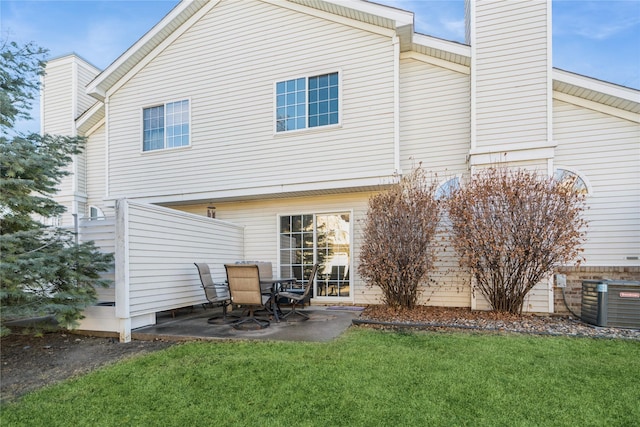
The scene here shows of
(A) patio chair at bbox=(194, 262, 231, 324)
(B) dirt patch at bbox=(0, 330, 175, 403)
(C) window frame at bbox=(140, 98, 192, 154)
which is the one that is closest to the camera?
(B) dirt patch at bbox=(0, 330, 175, 403)

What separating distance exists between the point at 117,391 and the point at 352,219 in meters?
5.90

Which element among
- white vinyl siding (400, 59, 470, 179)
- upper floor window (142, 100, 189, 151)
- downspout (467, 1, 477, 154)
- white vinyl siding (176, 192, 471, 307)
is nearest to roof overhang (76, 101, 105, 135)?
upper floor window (142, 100, 189, 151)

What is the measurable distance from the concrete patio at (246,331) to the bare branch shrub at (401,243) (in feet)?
3.29

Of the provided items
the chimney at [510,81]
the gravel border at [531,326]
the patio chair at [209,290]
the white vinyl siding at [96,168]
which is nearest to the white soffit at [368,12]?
the chimney at [510,81]

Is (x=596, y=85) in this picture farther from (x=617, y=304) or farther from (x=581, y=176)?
(x=617, y=304)

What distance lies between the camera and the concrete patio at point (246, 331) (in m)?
5.09

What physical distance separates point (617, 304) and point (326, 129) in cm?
639

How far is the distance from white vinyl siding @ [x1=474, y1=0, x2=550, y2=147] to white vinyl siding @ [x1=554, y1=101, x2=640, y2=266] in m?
1.23

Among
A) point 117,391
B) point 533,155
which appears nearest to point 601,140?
point 533,155

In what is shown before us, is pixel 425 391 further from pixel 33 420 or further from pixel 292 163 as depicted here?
pixel 292 163

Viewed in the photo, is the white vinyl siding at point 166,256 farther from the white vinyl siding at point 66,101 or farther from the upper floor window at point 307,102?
the white vinyl siding at point 66,101

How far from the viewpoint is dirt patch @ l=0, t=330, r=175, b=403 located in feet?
12.2

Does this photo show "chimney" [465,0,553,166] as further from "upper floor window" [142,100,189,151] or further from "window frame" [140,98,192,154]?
"upper floor window" [142,100,189,151]

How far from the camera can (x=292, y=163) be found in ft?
26.7
